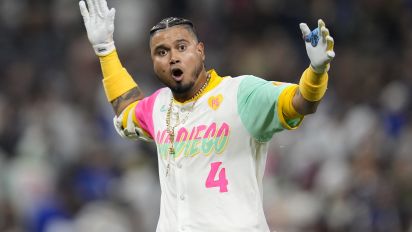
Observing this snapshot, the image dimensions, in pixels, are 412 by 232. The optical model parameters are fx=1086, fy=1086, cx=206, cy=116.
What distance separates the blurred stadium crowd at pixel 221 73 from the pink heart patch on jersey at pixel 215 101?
4115 millimetres

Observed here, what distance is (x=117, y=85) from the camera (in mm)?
6859

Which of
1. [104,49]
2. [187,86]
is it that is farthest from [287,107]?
[104,49]

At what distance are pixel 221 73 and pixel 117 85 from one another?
263 inches

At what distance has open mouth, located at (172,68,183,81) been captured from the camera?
595 centimetres

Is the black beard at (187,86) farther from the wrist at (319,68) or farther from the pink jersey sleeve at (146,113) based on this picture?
the wrist at (319,68)

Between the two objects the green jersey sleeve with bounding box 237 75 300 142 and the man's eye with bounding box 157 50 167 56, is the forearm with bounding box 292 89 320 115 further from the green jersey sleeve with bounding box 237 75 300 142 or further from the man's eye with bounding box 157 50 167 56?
the man's eye with bounding box 157 50 167 56

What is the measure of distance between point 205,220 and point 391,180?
192 inches

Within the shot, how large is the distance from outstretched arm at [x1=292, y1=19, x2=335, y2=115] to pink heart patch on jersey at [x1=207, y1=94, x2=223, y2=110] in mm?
571

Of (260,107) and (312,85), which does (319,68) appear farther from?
(260,107)

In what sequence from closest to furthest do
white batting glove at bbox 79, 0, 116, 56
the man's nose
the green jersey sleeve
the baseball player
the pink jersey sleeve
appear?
the green jersey sleeve
the baseball player
the man's nose
the pink jersey sleeve
white batting glove at bbox 79, 0, 116, 56

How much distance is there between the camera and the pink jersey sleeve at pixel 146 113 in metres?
6.46

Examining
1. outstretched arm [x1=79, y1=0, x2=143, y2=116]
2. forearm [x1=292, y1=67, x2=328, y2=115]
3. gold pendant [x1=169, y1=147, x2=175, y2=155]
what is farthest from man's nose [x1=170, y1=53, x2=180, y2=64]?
outstretched arm [x1=79, y1=0, x2=143, y2=116]

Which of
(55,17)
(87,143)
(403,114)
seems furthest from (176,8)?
(403,114)

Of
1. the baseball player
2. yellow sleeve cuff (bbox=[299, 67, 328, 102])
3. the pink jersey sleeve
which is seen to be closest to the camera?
yellow sleeve cuff (bbox=[299, 67, 328, 102])
